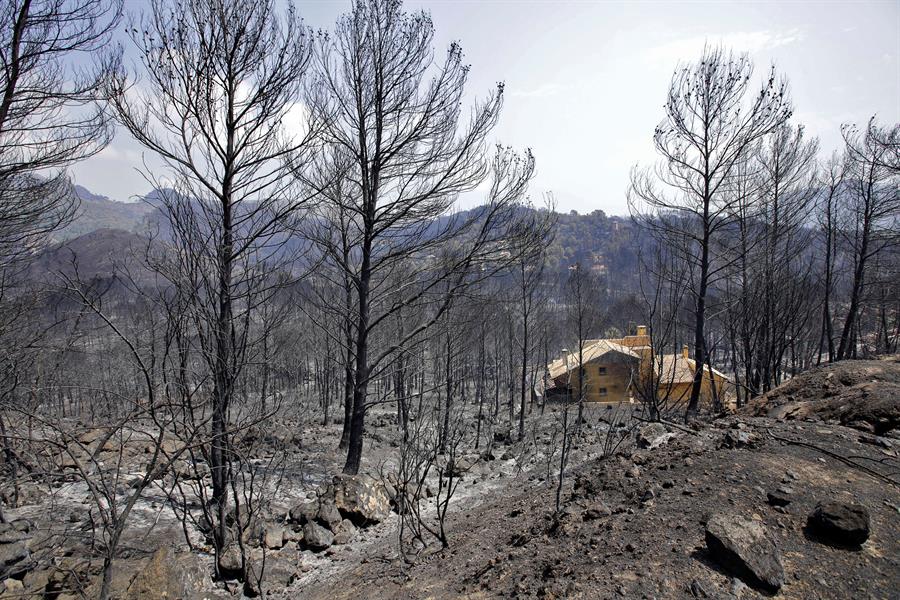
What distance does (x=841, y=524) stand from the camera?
314cm

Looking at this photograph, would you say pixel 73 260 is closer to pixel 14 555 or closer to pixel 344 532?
pixel 14 555

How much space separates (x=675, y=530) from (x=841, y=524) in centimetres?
105

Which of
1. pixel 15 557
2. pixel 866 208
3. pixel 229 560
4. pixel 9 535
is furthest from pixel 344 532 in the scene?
pixel 866 208

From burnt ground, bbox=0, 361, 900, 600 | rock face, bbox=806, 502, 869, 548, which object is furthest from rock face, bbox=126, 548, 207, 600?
rock face, bbox=806, 502, 869, 548

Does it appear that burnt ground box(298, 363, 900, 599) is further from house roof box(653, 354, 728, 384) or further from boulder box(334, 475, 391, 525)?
house roof box(653, 354, 728, 384)

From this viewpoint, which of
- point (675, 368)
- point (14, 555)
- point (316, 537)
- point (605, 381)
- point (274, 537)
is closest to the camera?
point (14, 555)

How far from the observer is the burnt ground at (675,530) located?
9.71 ft

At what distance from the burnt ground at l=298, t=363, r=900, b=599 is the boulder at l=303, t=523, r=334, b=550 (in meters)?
0.83

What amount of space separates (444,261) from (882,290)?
22.1 meters

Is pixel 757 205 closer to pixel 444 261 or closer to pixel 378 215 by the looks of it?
pixel 444 261

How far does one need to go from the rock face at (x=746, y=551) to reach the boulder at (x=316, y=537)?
456cm

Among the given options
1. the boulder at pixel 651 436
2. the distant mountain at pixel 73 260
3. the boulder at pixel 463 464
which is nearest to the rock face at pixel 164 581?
the distant mountain at pixel 73 260

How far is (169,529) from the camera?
5.79 m

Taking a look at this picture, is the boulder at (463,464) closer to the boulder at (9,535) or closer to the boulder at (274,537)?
the boulder at (274,537)
